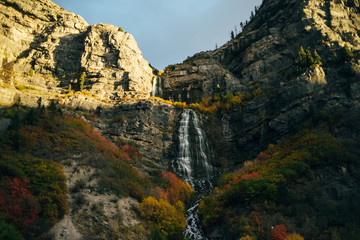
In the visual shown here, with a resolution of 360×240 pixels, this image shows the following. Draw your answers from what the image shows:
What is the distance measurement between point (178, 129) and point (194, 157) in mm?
9201

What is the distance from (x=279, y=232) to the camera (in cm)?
2477

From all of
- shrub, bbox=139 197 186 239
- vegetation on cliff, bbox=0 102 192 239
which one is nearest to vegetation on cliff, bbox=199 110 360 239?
shrub, bbox=139 197 186 239

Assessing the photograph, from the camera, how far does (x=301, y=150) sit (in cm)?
3647

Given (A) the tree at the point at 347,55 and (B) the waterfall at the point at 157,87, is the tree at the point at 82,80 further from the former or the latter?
(A) the tree at the point at 347,55

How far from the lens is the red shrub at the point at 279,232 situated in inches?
960

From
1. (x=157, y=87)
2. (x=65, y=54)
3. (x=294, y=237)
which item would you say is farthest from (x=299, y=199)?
(x=65, y=54)

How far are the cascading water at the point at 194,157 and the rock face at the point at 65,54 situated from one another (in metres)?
17.2

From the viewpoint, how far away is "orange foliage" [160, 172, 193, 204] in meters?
35.9

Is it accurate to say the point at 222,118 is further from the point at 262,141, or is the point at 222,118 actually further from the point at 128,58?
the point at 128,58

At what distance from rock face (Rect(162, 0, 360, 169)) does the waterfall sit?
2.55 meters

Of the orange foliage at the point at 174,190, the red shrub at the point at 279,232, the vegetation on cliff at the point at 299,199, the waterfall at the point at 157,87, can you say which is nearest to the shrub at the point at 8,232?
the orange foliage at the point at 174,190

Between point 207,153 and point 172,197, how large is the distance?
23.4 meters

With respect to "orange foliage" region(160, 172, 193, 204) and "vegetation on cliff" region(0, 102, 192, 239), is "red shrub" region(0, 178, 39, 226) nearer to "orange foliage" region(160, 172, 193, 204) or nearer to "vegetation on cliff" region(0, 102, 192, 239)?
"vegetation on cliff" region(0, 102, 192, 239)

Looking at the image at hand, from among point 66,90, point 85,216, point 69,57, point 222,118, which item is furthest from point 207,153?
point 69,57
